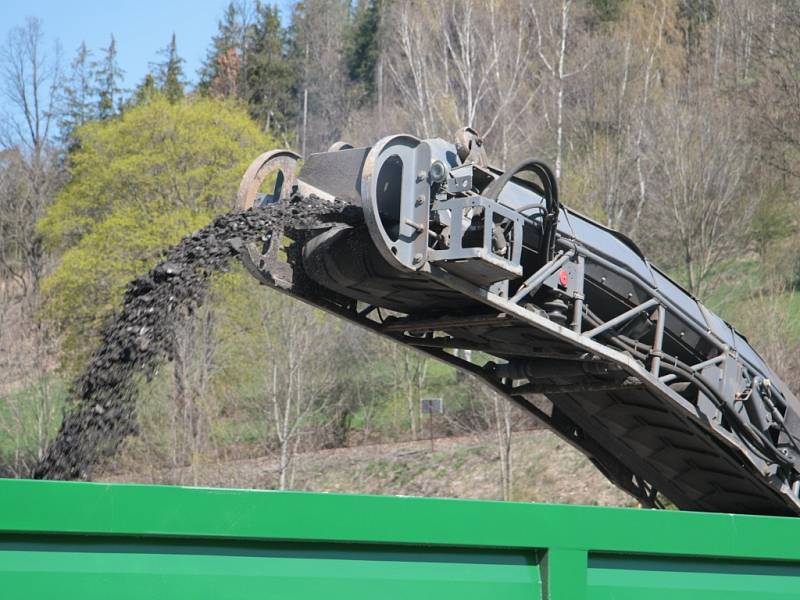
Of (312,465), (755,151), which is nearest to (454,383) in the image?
(312,465)

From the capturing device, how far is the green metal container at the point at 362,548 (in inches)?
83.9

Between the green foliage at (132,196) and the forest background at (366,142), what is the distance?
0.21 feet

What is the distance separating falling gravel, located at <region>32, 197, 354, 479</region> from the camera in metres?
4.53

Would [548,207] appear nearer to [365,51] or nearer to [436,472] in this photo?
[436,472]

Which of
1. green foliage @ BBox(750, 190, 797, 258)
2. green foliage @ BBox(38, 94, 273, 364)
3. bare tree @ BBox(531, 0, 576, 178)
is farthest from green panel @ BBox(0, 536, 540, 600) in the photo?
bare tree @ BBox(531, 0, 576, 178)

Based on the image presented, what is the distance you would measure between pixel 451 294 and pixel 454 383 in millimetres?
20614

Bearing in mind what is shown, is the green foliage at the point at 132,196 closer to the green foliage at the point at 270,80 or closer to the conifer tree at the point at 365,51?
the green foliage at the point at 270,80

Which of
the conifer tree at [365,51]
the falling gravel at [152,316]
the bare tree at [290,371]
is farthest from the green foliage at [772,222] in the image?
the conifer tree at [365,51]

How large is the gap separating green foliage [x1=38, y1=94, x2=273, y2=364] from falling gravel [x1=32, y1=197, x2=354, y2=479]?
22010 millimetres

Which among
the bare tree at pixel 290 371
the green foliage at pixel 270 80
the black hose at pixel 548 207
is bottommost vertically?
the black hose at pixel 548 207

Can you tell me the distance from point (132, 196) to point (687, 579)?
28194 millimetres

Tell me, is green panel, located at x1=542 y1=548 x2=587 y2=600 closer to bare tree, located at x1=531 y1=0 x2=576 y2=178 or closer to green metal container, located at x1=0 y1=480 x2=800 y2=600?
green metal container, located at x1=0 y1=480 x2=800 y2=600

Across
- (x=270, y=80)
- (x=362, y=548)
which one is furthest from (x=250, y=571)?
(x=270, y=80)

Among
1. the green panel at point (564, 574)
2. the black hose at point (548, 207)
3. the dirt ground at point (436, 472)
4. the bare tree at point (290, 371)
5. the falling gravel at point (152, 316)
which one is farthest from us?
the bare tree at point (290, 371)
